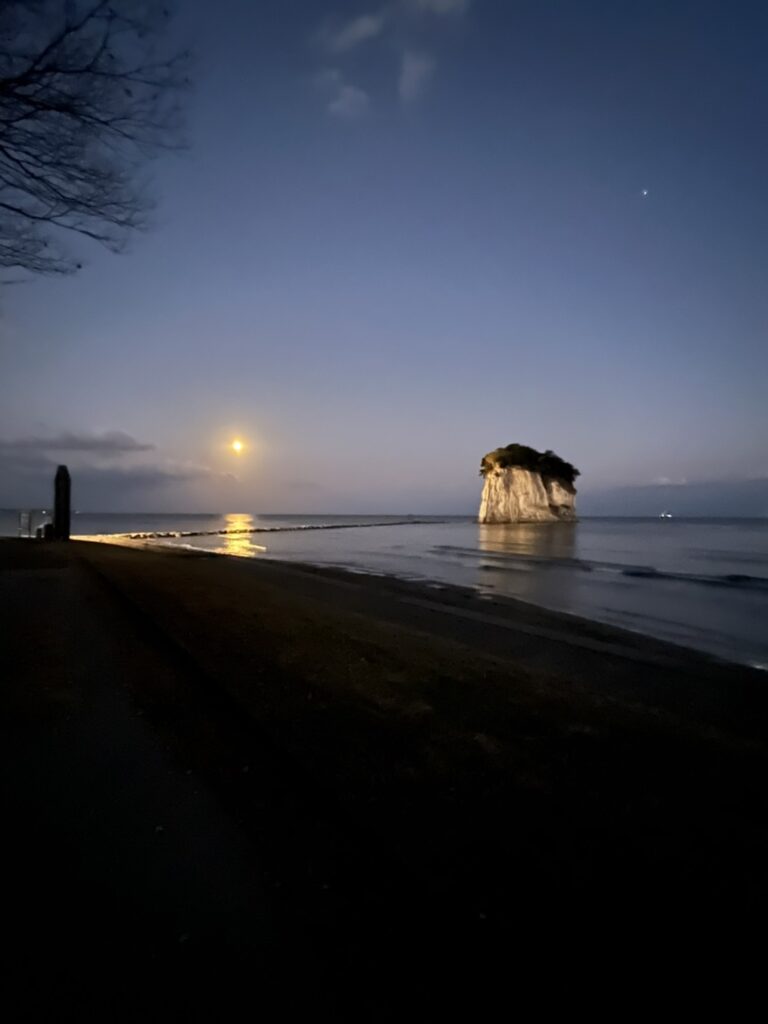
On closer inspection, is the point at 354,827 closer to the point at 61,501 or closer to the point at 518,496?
the point at 61,501

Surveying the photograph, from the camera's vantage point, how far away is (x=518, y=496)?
375 ft

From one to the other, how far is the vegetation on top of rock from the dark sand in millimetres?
114274

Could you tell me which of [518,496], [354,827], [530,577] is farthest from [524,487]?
[354,827]

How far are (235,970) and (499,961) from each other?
94 centimetres

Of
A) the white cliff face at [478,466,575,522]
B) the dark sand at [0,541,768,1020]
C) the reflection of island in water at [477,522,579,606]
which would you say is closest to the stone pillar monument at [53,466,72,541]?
the reflection of island in water at [477,522,579,606]

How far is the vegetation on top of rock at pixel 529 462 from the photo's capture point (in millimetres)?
116125

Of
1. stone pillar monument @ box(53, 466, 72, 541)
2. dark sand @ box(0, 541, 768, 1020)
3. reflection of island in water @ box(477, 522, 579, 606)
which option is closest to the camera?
dark sand @ box(0, 541, 768, 1020)

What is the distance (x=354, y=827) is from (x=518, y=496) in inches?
4549

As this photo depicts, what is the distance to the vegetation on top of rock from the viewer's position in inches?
4572

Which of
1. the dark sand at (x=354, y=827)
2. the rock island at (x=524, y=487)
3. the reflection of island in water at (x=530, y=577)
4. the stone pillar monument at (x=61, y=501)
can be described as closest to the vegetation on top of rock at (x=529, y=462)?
the rock island at (x=524, y=487)

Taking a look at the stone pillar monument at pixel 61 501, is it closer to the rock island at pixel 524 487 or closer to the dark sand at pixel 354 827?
the dark sand at pixel 354 827

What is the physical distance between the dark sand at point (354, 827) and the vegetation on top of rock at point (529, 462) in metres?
114

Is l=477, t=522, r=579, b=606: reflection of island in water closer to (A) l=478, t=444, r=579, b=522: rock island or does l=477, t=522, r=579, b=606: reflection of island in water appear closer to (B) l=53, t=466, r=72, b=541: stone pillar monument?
(B) l=53, t=466, r=72, b=541: stone pillar monument

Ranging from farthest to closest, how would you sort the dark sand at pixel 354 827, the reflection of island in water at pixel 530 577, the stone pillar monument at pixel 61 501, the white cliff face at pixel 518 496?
the white cliff face at pixel 518 496, the stone pillar monument at pixel 61 501, the reflection of island in water at pixel 530 577, the dark sand at pixel 354 827
